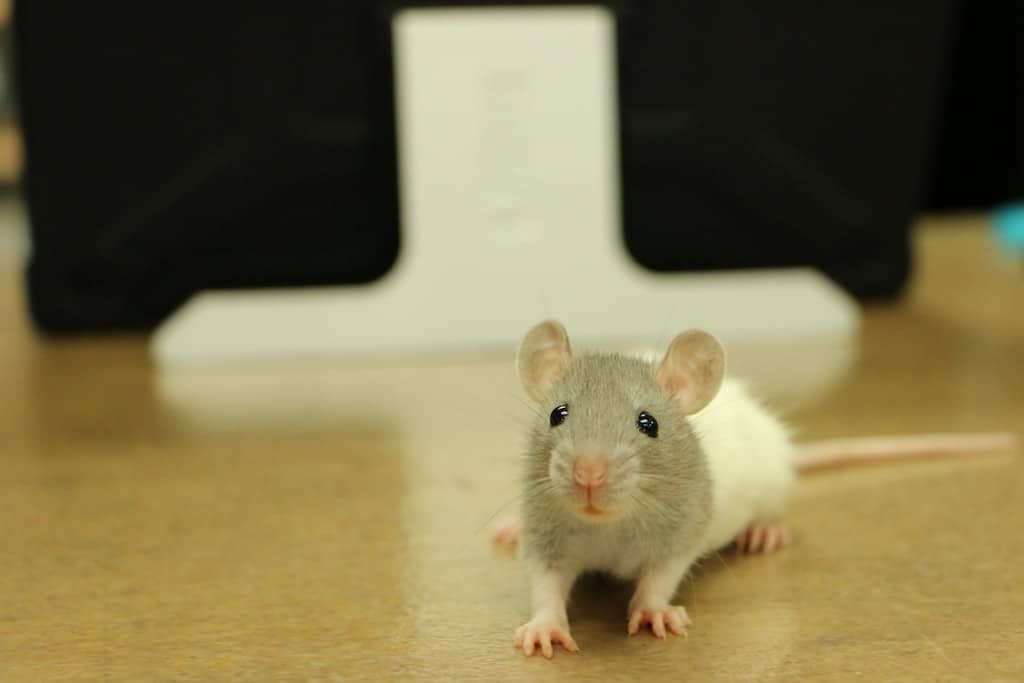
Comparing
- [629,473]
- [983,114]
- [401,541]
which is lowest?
[401,541]

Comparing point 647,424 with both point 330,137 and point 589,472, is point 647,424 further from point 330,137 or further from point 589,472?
point 330,137

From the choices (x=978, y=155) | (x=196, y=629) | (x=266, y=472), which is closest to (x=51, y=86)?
(x=266, y=472)

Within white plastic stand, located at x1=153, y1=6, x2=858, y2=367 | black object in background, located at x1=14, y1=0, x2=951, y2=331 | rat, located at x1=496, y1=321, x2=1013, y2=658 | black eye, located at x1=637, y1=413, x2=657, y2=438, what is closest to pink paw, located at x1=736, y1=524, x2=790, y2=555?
rat, located at x1=496, y1=321, x2=1013, y2=658

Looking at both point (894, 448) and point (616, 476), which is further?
point (894, 448)

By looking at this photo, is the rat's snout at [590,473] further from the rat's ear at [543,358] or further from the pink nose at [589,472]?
the rat's ear at [543,358]

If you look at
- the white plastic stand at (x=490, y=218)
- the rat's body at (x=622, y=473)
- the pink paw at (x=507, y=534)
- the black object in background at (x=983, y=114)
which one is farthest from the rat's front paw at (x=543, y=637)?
the black object in background at (x=983, y=114)

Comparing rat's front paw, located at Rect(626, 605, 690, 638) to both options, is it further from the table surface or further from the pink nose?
the pink nose

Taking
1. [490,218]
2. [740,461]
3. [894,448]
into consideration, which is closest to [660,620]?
[740,461]
